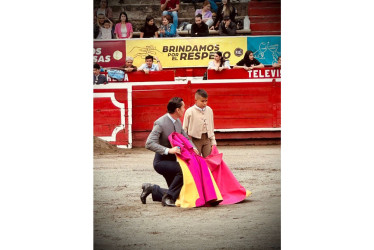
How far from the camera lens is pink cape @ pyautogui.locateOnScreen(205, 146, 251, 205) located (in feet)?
Answer: 18.9

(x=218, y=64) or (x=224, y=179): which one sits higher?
(x=218, y=64)

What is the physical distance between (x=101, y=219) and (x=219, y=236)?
0.76 m

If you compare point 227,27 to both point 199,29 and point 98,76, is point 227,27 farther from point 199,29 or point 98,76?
point 98,76

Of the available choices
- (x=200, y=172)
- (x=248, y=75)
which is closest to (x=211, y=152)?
(x=200, y=172)

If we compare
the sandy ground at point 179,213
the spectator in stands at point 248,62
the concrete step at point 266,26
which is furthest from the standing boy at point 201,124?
the concrete step at point 266,26

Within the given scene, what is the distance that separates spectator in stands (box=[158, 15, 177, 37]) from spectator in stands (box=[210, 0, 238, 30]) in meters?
0.27

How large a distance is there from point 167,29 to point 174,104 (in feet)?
1.73

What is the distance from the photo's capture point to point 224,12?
579 cm

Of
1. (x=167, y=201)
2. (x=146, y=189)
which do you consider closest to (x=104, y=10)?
(x=146, y=189)

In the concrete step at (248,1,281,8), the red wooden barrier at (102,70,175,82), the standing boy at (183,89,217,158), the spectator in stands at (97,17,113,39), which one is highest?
the concrete step at (248,1,281,8)

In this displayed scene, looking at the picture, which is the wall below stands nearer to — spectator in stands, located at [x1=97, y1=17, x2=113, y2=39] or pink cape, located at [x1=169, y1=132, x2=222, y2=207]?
pink cape, located at [x1=169, y1=132, x2=222, y2=207]

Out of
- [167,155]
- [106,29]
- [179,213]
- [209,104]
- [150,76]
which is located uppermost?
[106,29]

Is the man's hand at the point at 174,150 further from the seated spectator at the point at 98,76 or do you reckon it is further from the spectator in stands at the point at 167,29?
the spectator in stands at the point at 167,29

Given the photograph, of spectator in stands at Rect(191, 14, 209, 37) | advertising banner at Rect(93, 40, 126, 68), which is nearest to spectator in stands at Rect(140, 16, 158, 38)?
advertising banner at Rect(93, 40, 126, 68)
